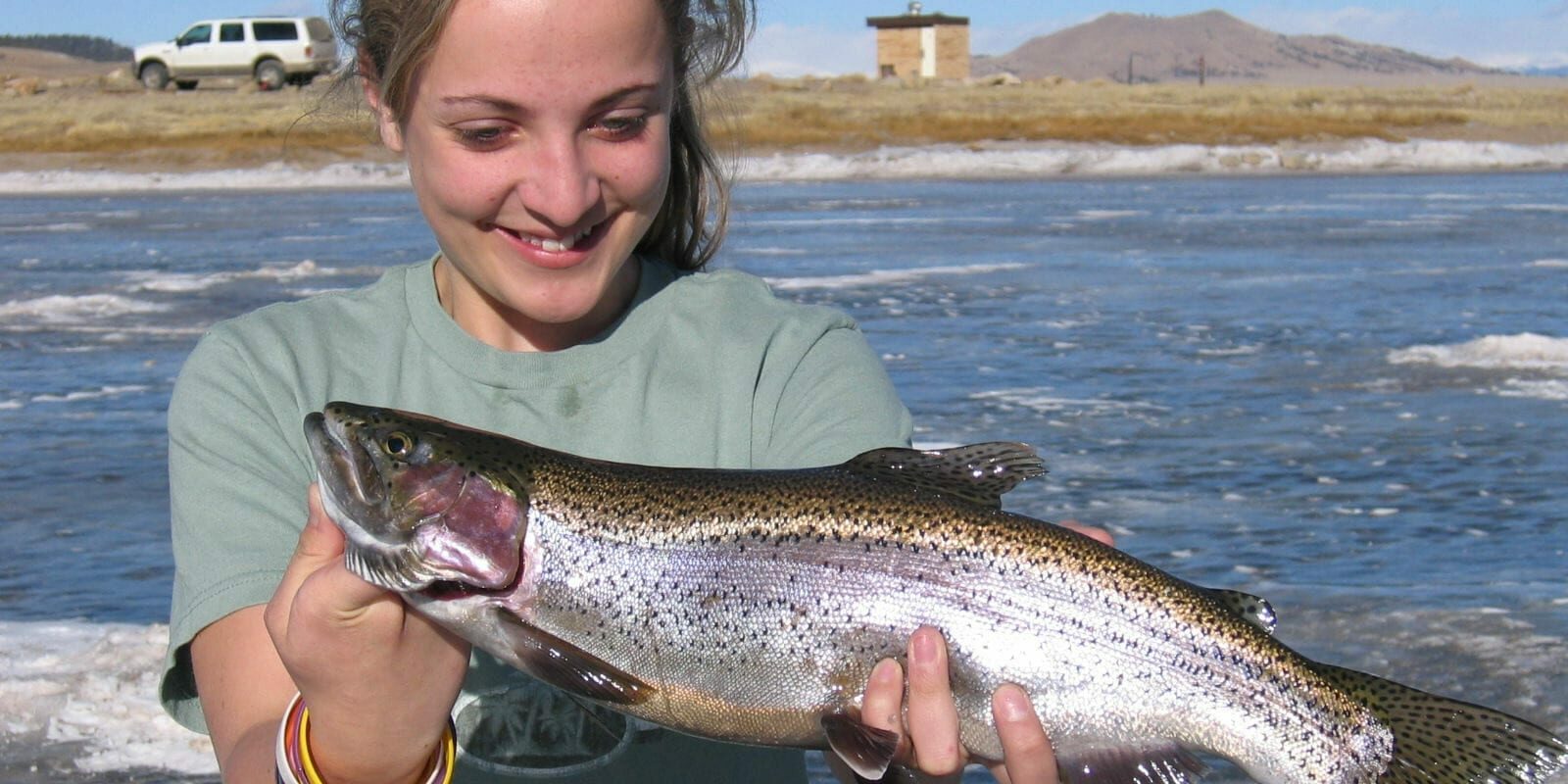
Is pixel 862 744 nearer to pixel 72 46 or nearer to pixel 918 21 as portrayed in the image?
pixel 918 21

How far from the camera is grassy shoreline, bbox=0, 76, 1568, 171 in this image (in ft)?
97.7

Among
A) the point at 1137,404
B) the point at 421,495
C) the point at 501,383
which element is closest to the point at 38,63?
the point at 1137,404

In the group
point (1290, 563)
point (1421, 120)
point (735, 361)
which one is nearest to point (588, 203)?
point (735, 361)

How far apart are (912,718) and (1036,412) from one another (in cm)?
602

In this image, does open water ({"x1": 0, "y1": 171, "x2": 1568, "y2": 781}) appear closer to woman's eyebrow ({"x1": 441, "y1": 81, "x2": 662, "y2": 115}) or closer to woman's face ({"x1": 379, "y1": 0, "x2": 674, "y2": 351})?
woman's face ({"x1": 379, "y1": 0, "x2": 674, "y2": 351})

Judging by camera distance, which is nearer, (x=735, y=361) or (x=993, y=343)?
(x=735, y=361)

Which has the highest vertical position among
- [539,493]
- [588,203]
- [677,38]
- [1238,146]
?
[677,38]

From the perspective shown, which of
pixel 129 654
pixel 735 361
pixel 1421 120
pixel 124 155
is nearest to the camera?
pixel 735 361

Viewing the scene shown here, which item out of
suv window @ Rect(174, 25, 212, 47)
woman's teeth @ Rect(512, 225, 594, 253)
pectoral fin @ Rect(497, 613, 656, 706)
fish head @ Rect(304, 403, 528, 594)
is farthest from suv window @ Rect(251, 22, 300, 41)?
pectoral fin @ Rect(497, 613, 656, 706)

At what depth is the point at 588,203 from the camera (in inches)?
106

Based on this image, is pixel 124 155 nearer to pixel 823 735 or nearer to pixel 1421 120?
pixel 1421 120

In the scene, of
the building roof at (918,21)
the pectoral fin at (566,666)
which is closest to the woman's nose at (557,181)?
the pectoral fin at (566,666)

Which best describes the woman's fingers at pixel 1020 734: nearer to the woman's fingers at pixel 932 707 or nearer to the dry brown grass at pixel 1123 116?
the woman's fingers at pixel 932 707

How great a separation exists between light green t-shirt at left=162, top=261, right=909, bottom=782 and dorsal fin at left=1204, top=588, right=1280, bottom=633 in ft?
1.87
